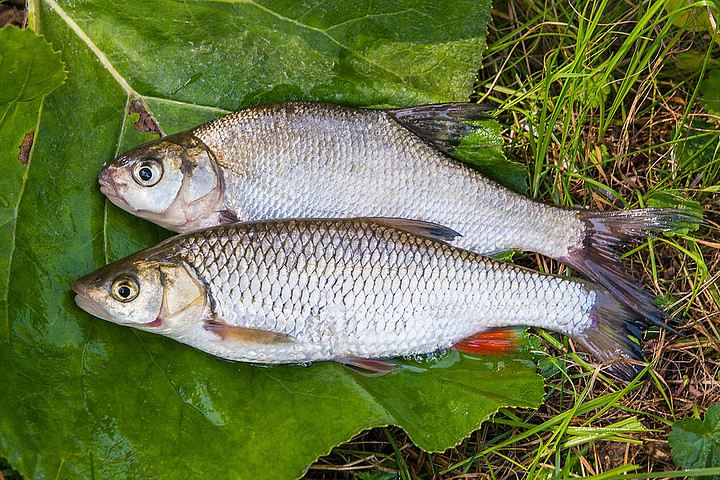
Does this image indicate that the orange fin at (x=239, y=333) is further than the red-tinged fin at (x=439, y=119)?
No

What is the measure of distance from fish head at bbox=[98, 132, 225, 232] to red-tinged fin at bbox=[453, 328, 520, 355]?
1.31m

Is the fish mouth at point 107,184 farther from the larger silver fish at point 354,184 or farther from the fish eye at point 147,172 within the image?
the fish eye at point 147,172

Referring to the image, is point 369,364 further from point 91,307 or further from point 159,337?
point 91,307

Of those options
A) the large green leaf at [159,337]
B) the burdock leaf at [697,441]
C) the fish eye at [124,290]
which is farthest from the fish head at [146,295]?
the burdock leaf at [697,441]

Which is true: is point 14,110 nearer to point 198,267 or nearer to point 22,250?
point 22,250

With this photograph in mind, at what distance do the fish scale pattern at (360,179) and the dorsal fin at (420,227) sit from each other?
0.51ft

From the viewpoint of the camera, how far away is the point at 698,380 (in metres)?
3.13

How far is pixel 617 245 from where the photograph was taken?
3.00 m

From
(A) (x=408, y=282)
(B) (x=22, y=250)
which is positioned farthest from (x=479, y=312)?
(B) (x=22, y=250)

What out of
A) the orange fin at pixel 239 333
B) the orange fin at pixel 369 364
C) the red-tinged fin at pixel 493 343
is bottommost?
the orange fin at pixel 369 364

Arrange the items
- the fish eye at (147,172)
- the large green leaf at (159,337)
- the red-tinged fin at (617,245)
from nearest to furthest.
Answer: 1. the large green leaf at (159,337)
2. the fish eye at (147,172)
3. the red-tinged fin at (617,245)

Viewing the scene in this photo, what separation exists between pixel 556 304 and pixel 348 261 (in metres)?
1.01

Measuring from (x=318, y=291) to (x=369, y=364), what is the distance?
461 millimetres

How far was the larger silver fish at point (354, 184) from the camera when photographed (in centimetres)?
272
